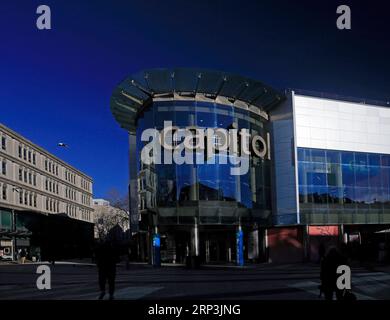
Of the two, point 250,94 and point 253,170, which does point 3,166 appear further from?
point 250,94

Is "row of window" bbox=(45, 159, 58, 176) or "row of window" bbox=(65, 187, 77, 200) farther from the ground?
"row of window" bbox=(45, 159, 58, 176)

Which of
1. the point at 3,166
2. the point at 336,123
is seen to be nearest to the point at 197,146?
the point at 336,123

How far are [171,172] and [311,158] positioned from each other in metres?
12.2

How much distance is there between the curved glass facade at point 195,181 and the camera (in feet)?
112

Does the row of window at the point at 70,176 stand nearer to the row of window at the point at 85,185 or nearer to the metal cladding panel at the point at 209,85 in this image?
the row of window at the point at 85,185

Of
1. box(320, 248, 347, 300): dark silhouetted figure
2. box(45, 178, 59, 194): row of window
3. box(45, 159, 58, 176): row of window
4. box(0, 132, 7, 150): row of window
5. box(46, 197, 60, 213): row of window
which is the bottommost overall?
box(320, 248, 347, 300): dark silhouetted figure

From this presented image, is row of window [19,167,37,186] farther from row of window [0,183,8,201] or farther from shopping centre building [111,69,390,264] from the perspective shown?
shopping centre building [111,69,390,264]

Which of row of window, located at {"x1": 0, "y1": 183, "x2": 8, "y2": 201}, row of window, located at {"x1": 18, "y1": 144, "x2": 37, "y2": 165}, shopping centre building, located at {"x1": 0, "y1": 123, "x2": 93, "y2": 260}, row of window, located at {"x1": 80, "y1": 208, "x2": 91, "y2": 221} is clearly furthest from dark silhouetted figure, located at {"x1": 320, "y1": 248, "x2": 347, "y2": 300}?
row of window, located at {"x1": 80, "y1": 208, "x2": 91, "y2": 221}

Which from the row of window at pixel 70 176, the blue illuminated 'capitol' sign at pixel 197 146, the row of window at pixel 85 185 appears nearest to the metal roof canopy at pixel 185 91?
the blue illuminated 'capitol' sign at pixel 197 146

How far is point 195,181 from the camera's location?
1344 inches

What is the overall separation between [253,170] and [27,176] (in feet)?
118

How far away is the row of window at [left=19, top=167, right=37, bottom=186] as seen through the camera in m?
60.2

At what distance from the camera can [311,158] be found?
127ft
